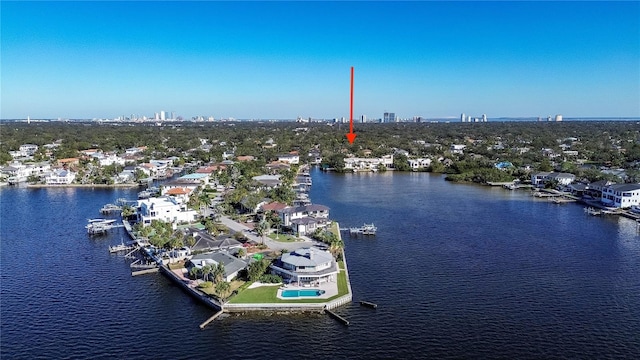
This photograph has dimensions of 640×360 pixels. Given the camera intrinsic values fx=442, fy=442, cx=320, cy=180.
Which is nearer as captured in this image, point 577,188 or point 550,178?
point 577,188

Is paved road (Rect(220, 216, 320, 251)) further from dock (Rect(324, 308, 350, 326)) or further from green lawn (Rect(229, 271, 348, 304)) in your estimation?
dock (Rect(324, 308, 350, 326))

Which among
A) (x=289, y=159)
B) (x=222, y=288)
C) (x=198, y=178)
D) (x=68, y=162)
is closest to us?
(x=222, y=288)

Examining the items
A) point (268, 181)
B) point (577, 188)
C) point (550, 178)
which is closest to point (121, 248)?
point (268, 181)

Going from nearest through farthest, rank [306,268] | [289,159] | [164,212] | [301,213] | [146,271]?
[306,268] → [146,271] → [301,213] → [164,212] → [289,159]

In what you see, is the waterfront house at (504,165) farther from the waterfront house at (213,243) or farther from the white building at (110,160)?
the white building at (110,160)

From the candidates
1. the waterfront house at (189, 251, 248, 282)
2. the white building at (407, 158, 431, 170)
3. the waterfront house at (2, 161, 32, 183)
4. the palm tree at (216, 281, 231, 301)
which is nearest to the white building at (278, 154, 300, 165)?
the white building at (407, 158, 431, 170)

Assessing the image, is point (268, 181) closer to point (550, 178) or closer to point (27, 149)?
point (550, 178)
